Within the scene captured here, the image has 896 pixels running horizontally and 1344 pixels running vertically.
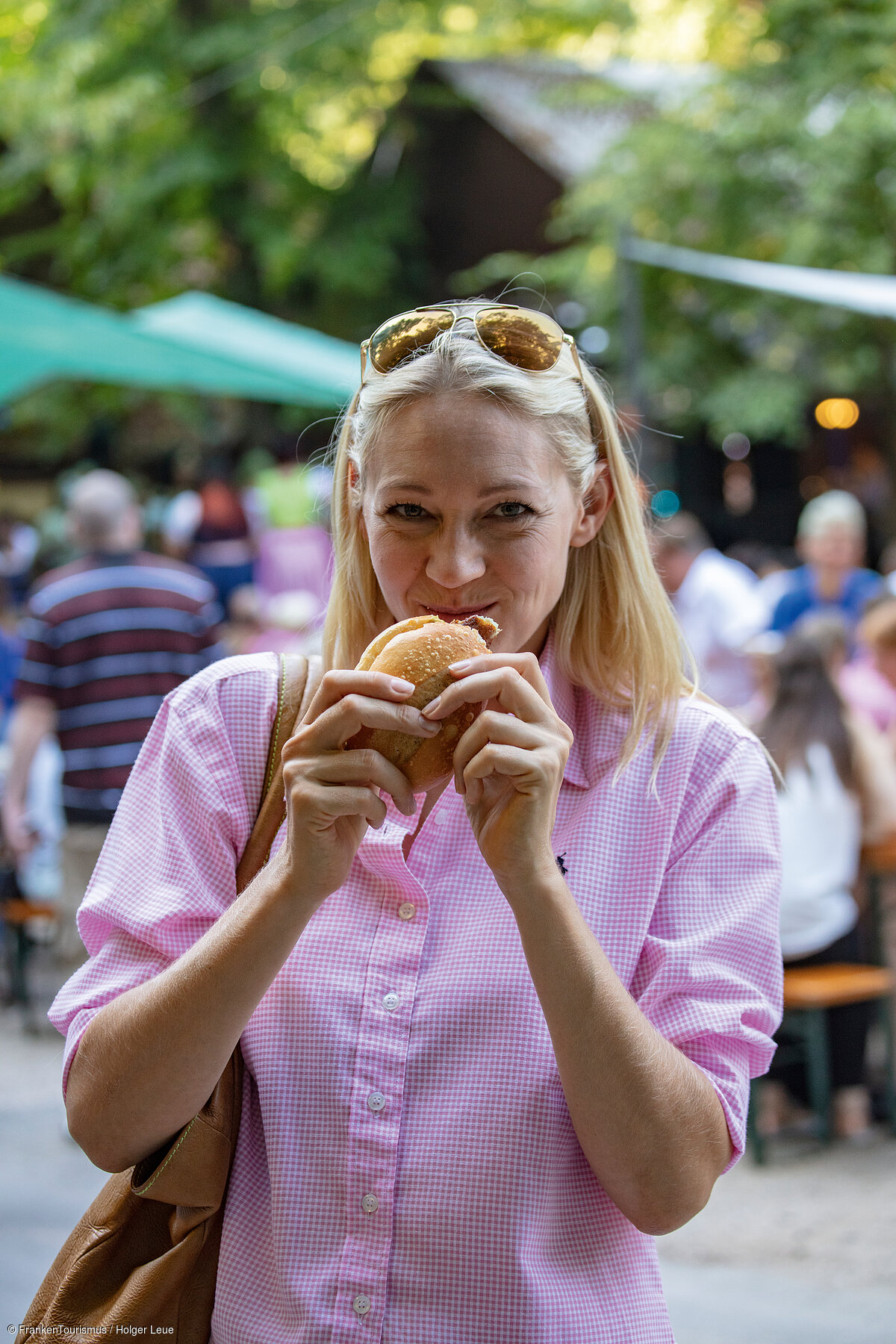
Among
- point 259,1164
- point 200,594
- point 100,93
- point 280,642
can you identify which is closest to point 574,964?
point 259,1164

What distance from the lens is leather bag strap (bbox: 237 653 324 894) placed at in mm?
1683

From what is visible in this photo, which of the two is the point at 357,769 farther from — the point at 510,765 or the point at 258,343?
the point at 258,343

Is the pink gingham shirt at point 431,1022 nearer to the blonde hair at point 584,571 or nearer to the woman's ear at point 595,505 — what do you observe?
the blonde hair at point 584,571

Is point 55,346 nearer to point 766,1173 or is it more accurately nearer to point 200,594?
point 200,594

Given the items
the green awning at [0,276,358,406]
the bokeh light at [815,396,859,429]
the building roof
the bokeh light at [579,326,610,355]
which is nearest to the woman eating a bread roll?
the green awning at [0,276,358,406]

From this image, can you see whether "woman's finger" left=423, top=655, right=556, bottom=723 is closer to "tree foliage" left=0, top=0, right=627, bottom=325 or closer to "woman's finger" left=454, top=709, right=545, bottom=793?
"woman's finger" left=454, top=709, right=545, bottom=793

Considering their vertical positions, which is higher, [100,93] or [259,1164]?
[100,93]

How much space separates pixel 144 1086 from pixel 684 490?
19290 millimetres

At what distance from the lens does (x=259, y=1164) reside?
5.45 feet

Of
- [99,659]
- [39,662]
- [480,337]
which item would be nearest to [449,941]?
[480,337]

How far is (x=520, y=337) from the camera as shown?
1774 millimetres

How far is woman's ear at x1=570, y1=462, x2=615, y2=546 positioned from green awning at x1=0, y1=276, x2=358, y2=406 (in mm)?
4984

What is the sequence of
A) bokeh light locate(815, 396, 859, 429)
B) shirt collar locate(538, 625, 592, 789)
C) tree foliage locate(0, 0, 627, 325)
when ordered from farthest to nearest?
bokeh light locate(815, 396, 859, 429)
tree foliage locate(0, 0, 627, 325)
shirt collar locate(538, 625, 592, 789)

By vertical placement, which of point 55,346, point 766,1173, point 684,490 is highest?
point 684,490
